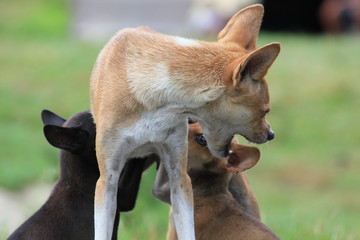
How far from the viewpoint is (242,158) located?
691cm

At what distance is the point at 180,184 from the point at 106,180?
0.51 m

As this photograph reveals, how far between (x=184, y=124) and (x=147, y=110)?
0.30 meters

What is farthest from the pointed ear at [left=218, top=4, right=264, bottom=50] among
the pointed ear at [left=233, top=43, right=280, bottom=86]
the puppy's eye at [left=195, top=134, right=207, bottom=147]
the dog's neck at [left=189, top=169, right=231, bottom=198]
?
the dog's neck at [left=189, top=169, right=231, bottom=198]

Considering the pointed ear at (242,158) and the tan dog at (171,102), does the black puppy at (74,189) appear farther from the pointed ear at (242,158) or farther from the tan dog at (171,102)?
the pointed ear at (242,158)

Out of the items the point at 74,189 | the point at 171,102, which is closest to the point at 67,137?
the point at 74,189

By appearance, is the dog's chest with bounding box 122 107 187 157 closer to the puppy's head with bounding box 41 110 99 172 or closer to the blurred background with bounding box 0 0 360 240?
the puppy's head with bounding box 41 110 99 172

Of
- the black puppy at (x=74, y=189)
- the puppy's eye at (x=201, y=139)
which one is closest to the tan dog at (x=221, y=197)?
the puppy's eye at (x=201, y=139)

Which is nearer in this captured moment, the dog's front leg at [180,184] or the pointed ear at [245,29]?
the dog's front leg at [180,184]

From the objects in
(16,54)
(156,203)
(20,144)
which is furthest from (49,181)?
(16,54)

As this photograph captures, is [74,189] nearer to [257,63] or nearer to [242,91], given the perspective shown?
[242,91]

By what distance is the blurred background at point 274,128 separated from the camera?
404 inches

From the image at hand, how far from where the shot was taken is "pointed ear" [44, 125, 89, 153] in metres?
6.69

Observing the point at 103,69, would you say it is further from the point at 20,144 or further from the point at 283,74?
the point at 283,74

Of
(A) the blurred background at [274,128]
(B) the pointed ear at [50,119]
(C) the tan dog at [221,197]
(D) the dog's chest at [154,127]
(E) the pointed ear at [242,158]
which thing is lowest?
(A) the blurred background at [274,128]
